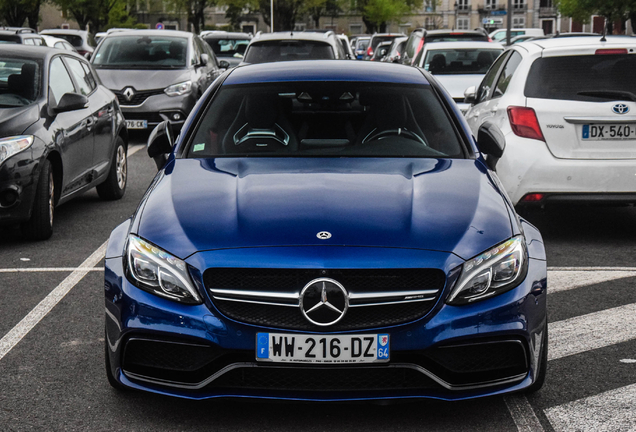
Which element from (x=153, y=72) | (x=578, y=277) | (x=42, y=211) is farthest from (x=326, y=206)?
(x=153, y=72)

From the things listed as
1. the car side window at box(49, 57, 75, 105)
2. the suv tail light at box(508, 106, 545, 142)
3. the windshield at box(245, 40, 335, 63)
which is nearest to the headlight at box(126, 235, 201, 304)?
the suv tail light at box(508, 106, 545, 142)

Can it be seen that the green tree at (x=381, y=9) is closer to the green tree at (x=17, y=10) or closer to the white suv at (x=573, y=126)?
the green tree at (x=17, y=10)

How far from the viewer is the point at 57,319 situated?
561 centimetres

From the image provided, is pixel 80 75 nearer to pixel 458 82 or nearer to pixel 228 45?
pixel 458 82

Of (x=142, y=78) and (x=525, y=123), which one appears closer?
(x=525, y=123)

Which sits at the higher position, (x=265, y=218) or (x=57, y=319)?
(x=265, y=218)

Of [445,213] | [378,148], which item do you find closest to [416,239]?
[445,213]

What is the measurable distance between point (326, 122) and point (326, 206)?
1.44 meters

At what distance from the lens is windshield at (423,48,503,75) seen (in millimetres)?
15203

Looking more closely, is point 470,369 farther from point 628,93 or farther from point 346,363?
point 628,93

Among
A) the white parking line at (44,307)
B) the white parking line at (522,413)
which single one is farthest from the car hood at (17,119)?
the white parking line at (522,413)

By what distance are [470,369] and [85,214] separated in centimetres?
607

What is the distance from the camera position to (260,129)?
544cm

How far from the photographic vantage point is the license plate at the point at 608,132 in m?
7.53
